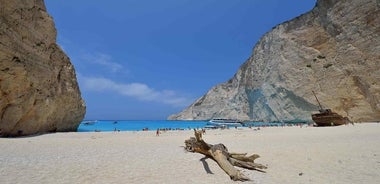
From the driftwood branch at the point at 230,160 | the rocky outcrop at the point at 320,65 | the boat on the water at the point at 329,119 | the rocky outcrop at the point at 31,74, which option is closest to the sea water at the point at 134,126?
the rocky outcrop at the point at 31,74

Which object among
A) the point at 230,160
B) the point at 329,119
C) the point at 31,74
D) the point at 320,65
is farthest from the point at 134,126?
the point at 230,160

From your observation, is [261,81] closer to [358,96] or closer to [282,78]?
[282,78]

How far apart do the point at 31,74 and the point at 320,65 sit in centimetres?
5342

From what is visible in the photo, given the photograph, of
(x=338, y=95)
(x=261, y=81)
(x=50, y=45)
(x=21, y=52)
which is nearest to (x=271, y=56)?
(x=261, y=81)

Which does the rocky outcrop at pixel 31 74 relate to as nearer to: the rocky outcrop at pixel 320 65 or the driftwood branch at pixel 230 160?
the driftwood branch at pixel 230 160

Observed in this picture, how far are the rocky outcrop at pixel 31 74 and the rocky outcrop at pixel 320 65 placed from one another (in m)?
46.8

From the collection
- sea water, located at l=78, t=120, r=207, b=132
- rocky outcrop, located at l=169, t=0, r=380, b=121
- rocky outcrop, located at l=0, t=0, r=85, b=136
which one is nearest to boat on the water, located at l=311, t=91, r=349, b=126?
rocky outcrop, located at l=169, t=0, r=380, b=121

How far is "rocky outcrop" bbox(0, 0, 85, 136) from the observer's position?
793 inches

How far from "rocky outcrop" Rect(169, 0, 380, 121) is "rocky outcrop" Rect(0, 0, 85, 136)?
153 feet

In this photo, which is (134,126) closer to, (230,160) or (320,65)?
(320,65)

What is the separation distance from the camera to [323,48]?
5866 centimetres

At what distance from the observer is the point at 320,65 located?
188ft

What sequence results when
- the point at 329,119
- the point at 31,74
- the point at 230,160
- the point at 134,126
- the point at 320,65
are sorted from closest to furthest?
the point at 230,160 → the point at 31,74 → the point at 329,119 → the point at 320,65 → the point at 134,126

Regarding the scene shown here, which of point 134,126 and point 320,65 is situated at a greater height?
point 320,65
